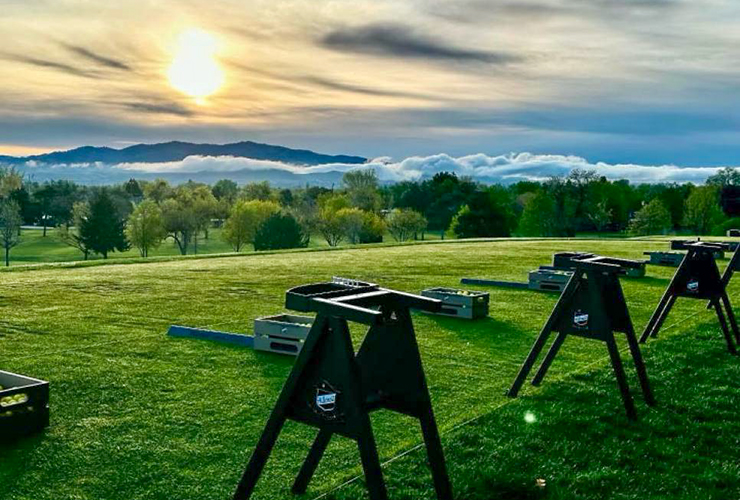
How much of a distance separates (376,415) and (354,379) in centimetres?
260

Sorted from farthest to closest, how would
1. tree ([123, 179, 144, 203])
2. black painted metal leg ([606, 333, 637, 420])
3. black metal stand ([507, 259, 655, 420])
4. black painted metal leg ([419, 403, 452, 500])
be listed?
tree ([123, 179, 144, 203]) → black metal stand ([507, 259, 655, 420]) → black painted metal leg ([606, 333, 637, 420]) → black painted metal leg ([419, 403, 452, 500])

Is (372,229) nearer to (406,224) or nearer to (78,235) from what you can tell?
(406,224)

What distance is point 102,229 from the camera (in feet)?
269

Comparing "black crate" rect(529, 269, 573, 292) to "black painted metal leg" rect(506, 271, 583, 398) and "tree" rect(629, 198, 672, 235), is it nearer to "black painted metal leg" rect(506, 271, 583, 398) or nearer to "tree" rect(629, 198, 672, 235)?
"black painted metal leg" rect(506, 271, 583, 398)

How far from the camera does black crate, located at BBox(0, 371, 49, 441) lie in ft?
20.8

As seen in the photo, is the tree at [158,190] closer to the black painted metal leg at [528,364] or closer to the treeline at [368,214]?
the treeline at [368,214]

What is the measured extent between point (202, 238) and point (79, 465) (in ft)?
346

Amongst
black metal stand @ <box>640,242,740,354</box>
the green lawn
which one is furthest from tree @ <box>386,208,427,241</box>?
black metal stand @ <box>640,242,740,354</box>

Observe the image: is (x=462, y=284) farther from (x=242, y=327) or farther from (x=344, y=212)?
(x=344, y=212)

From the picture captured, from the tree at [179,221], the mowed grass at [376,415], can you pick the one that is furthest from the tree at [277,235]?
the mowed grass at [376,415]

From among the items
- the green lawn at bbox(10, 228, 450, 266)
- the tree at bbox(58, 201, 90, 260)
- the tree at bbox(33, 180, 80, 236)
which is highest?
the tree at bbox(33, 180, 80, 236)

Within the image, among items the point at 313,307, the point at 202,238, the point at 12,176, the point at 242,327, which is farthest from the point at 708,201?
the point at 12,176

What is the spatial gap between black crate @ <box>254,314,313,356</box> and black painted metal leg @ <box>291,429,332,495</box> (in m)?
4.11

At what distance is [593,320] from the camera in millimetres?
7637
